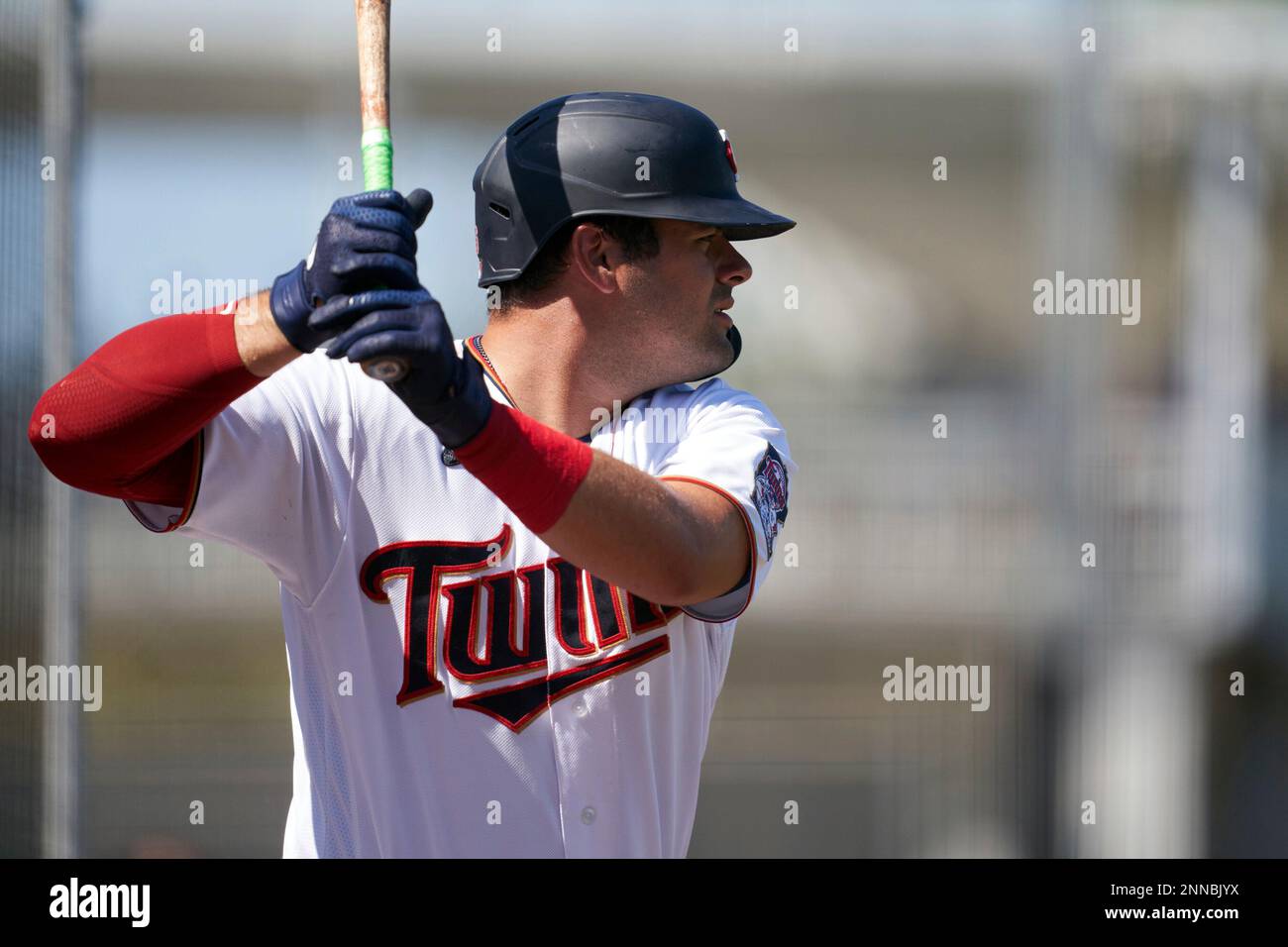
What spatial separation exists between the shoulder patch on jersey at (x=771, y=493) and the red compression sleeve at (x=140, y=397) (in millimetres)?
667

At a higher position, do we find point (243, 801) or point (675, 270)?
point (675, 270)

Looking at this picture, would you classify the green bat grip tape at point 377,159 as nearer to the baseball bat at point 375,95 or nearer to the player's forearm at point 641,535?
the baseball bat at point 375,95

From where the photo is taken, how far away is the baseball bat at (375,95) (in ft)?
4.82

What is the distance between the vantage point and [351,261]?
4.27 feet

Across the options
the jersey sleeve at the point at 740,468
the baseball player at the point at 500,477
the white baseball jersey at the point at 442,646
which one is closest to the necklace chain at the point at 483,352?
the baseball player at the point at 500,477

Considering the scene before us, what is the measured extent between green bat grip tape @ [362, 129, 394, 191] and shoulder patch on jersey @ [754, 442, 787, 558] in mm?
619

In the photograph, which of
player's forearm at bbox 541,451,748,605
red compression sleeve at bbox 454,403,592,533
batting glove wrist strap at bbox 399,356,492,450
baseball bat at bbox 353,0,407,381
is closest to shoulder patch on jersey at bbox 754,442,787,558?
player's forearm at bbox 541,451,748,605

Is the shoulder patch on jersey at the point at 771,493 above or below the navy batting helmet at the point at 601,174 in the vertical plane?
below

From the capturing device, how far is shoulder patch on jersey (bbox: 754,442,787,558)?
165cm

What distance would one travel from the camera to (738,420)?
5.89 feet

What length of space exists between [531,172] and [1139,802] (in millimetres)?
3632

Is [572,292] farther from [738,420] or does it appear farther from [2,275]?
[2,275]

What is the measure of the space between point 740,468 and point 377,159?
61cm
